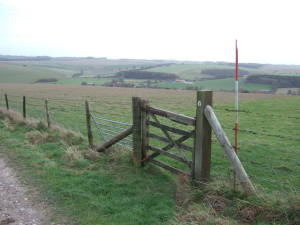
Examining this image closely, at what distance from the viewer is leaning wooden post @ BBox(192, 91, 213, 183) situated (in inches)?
199

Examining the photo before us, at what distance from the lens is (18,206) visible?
5023 millimetres

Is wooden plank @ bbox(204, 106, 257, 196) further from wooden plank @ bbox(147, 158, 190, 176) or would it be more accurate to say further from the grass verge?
wooden plank @ bbox(147, 158, 190, 176)

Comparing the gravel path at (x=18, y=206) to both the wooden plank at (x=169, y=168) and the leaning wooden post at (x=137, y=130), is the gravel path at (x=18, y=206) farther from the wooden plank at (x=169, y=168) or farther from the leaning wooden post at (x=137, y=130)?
the wooden plank at (x=169, y=168)

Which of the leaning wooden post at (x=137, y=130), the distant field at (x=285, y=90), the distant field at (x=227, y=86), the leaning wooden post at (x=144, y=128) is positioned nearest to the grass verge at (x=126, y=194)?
the leaning wooden post at (x=137, y=130)

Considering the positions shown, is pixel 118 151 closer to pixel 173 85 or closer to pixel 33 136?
pixel 33 136

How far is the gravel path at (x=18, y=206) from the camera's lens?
14.9 feet

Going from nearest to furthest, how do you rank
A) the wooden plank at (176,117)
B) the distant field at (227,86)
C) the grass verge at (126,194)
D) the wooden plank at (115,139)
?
1. the grass verge at (126,194)
2. the wooden plank at (176,117)
3. the wooden plank at (115,139)
4. the distant field at (227,86)

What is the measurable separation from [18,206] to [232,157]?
3.89 meters

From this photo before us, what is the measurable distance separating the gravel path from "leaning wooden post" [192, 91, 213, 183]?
278 cm

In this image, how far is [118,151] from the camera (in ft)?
25.0

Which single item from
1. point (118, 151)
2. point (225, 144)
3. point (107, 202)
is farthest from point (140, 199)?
point (118, 151)

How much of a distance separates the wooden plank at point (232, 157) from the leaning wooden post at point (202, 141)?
156 mm

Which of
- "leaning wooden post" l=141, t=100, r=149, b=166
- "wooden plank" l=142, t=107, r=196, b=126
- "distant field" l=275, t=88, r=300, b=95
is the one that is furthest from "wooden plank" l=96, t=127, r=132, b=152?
"distant field" l=275, t=88, r=300, b=95

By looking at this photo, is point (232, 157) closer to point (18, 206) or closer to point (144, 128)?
point (144, 128)
